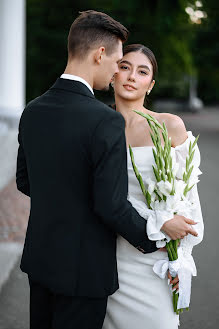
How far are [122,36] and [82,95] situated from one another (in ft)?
1.18

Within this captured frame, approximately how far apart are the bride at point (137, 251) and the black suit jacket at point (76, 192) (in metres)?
0.25

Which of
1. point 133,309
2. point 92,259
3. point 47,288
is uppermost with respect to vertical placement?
point 92,259

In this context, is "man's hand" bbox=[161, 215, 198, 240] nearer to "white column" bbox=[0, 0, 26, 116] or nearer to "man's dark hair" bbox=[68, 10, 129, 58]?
"man's dark hair" bbox=[68, 10, 129, 58]

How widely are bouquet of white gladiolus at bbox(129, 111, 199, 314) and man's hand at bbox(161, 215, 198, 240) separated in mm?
54

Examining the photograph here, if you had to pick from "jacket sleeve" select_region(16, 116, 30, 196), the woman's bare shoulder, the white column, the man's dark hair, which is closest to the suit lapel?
the man's dark hair

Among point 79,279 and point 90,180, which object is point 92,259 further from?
point 90,180

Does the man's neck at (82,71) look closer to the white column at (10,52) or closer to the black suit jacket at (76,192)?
the black suit jacket at (76,192)

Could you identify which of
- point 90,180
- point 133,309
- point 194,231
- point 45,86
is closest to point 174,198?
point 194,231

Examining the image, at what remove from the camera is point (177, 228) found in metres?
2.36

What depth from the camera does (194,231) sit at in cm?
241

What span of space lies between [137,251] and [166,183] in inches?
17.6

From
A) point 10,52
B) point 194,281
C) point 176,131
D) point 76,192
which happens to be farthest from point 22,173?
point 10,52

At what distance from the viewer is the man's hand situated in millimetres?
2348

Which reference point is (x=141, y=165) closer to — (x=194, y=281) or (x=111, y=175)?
(x=111, y=175)
